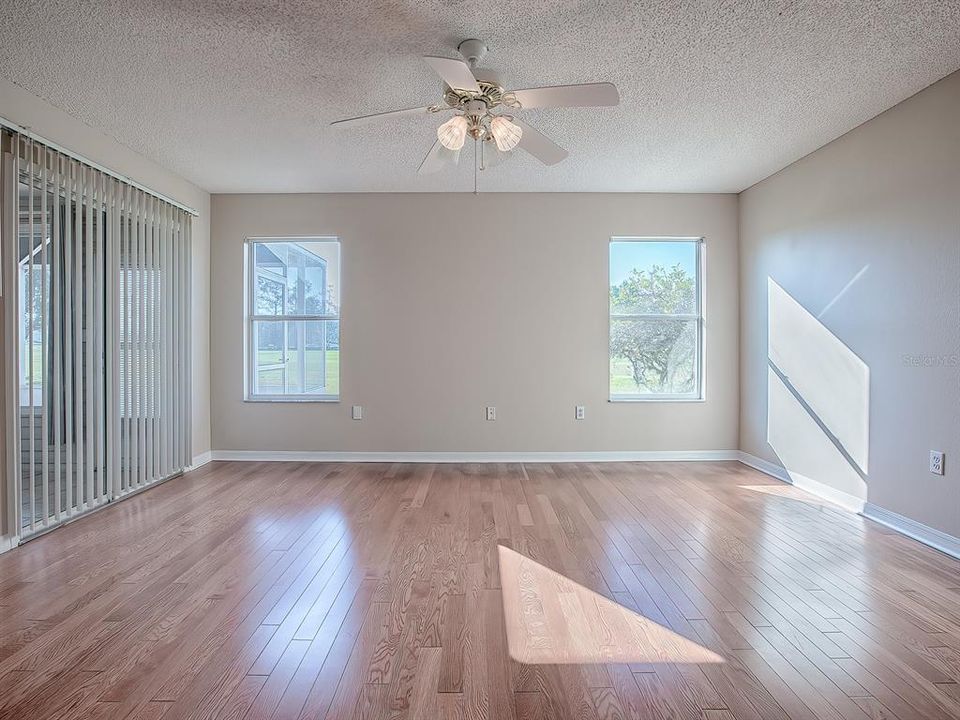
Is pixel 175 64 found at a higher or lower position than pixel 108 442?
higher

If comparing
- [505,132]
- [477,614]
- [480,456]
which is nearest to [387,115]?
[505,132]

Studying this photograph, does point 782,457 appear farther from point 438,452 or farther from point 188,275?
point 188,275

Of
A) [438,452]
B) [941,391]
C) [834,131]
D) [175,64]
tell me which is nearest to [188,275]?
[175,64]

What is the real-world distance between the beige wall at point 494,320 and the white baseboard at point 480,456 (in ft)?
0.24

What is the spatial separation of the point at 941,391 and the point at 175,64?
14.8ft

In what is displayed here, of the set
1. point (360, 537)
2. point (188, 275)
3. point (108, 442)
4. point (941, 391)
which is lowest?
point (360, 537)

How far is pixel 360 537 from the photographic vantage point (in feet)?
9.94

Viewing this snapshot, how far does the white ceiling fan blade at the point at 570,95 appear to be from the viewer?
88.5 inches

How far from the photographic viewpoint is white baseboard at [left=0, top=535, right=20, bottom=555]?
279 cm

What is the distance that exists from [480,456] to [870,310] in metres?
3.31

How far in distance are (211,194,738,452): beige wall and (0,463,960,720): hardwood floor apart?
59.2 inches

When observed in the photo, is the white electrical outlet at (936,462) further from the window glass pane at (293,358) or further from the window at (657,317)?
the window glass pane at (293,358)

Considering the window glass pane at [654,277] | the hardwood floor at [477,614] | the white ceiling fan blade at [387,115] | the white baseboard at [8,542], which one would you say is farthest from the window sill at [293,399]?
the white ceiling fan blade at [387,115]

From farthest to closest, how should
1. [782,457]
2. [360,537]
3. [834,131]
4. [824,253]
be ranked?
[782,457], [824,253], [834,131], [360,537]
